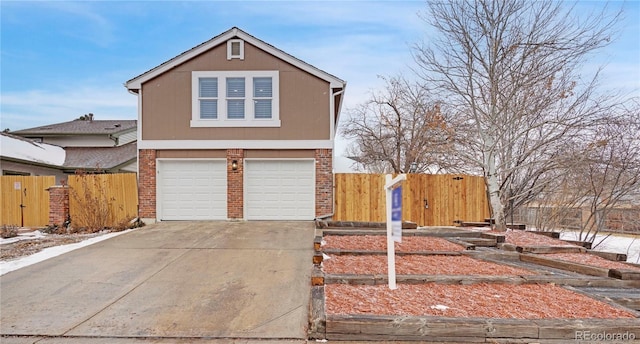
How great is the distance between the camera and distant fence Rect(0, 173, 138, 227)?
12.0 meters

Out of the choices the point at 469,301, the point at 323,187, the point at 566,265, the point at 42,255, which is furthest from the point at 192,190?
the point at 566,265

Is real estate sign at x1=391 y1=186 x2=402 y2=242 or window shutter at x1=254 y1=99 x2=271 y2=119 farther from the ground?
window shutter at x1=254 y1=99 x2=271 y2=119

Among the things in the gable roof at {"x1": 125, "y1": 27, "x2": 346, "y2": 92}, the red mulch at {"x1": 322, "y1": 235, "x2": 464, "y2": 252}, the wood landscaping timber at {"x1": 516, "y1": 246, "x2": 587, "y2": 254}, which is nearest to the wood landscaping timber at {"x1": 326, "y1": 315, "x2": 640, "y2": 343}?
the red mulch at {"x1": 322, "y1": 235, "x2": 464, "y2": 252}

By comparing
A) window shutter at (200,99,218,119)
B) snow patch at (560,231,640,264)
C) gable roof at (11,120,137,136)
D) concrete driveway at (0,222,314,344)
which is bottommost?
snow patch at (560,231,640,264)

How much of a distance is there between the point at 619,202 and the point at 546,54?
269 inches

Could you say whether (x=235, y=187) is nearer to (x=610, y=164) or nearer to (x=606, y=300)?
(x=606, y=300)

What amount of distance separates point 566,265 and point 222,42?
11.5 m

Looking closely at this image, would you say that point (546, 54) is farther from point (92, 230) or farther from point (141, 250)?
point (92, 230)

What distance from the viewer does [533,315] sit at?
4242mm

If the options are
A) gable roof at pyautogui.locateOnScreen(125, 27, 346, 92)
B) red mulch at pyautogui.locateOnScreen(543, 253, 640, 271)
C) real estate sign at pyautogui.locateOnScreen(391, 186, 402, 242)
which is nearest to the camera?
real estate sign at pyautogui.locateOnScreen(391, 186, 402, 242)

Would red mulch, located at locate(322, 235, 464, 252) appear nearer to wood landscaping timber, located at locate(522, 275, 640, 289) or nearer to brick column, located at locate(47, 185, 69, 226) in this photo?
wood landscaping timber, located at locate(522, 275, 640, 289)

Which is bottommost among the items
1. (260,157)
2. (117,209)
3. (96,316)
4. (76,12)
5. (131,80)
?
(96,316)

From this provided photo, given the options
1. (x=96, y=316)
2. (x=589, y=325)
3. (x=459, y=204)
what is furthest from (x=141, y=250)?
(x=459, y=204)

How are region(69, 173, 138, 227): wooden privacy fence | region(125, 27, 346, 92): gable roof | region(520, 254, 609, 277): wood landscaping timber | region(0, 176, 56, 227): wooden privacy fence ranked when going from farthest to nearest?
region(0, 176, 56, 227): wooden privacy fence < region(125, 27, 346, 92): gable roof < region(69, 173, 138, 227): wooden privacy fence < region(520, 254, 609, 277): wood landscaping timber
